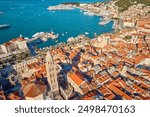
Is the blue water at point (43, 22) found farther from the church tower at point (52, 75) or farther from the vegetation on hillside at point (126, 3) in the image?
the church tower at point (52, 75)

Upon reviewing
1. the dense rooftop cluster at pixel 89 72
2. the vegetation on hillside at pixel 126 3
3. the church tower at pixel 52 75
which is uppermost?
the vegetation on hillside at pixel 126 3

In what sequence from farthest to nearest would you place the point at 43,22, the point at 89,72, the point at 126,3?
the point at 126,3 < the point at 43,22 < the point at 89,72

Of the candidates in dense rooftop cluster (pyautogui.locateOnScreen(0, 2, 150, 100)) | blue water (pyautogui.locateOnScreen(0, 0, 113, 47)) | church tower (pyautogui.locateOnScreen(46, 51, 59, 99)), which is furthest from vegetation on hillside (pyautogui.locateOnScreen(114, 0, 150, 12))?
church tower (pyautogui.locateOnScreen(46, 51, 59, 99))

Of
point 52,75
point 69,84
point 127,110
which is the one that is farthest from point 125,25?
point 127,110

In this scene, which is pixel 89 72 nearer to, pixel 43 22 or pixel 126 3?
pixel 43 22

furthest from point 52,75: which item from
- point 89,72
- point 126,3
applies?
point 126,3

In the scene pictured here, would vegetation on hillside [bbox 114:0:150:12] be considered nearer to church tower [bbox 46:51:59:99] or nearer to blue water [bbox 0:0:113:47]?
blue water [bbox 0:0:113:47]

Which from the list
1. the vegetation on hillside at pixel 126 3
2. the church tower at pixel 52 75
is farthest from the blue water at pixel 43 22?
the church tower at pixel 52 75
